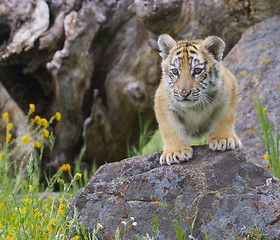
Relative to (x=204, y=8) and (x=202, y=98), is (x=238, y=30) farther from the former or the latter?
(x=202, y=98)

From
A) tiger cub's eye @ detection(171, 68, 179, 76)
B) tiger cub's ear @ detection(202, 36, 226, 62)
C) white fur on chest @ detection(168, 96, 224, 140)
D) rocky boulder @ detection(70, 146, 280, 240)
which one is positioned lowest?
rocky boulder @ detection(70, 146, 280, 240)

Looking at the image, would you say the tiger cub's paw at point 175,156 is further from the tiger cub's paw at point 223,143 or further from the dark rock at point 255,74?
the dark rock at point 255,74

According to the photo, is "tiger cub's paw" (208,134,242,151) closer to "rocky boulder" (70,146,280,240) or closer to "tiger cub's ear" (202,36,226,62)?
"rocky boulder" (70,146,280,240)

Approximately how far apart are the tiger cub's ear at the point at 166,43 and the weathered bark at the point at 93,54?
1462 millimetres

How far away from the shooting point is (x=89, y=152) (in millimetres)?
7062

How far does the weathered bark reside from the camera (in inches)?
233

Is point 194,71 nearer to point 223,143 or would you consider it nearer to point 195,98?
point 195,98

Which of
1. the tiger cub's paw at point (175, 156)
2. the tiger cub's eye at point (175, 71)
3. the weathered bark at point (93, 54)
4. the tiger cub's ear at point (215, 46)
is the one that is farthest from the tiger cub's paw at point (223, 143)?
the weathered bark at point (93, 54)

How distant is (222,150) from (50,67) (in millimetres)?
3539

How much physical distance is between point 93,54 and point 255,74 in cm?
250

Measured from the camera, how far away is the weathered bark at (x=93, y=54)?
233 inches

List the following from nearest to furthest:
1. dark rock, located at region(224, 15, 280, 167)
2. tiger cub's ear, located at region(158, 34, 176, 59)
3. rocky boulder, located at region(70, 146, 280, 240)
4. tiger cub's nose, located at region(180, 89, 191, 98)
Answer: rocky boulder, located at region(70, 146, 280, 240) → tiger cub's nose, located at region(180, 89, 191, 98) → tiger cub's ear, located at region(158, 34, 176, 59) → dark rock, located at region(224, 15, 280, 167)

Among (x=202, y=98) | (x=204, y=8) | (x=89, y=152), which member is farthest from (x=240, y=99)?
(x=89, y=152)

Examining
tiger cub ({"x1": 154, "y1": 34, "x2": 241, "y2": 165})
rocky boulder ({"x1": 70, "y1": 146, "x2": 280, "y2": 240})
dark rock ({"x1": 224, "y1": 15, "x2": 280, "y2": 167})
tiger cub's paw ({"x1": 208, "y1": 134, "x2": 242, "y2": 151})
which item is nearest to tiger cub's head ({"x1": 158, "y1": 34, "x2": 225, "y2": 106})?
tiger cub ({"x1": 154, "y1": 34, "x2": 241, "y2": 165})
